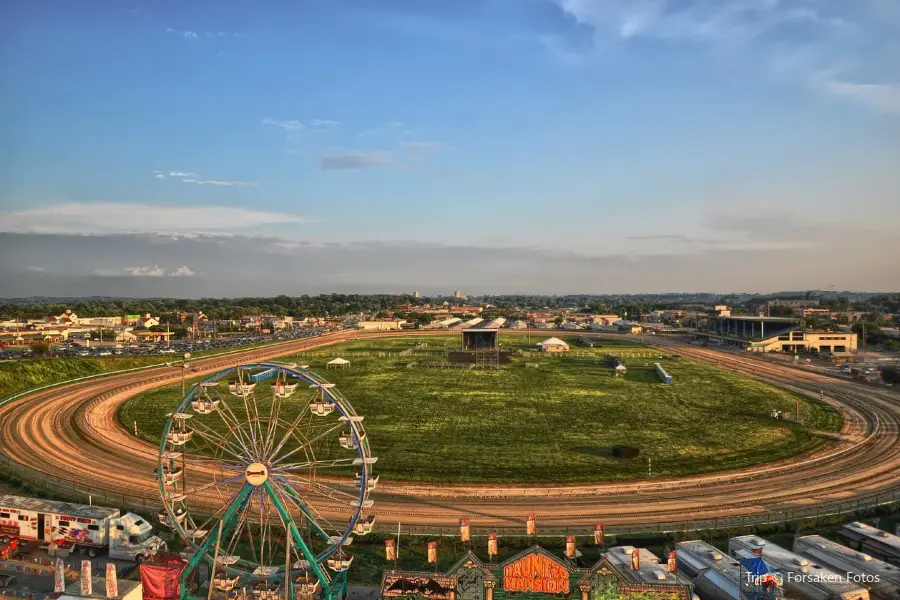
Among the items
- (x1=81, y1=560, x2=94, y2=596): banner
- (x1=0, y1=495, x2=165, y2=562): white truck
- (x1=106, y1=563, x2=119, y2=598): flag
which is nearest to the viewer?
(x1=106, y1=563, x2=119, y2=598): flag

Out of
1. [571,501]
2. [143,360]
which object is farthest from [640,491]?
[143,360]

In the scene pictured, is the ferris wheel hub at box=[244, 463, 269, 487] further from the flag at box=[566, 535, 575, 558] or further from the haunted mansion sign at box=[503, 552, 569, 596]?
the flag at box=[566, 535, 575, 558]

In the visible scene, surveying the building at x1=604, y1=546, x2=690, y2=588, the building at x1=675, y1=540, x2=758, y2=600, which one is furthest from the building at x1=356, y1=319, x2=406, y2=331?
the building at x1=675, y1=540, x2=758, y2=600

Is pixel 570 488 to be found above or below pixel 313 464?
below

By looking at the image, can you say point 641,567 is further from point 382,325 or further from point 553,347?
point 382,325

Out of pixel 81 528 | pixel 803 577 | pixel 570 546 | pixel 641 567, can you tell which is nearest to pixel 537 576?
pixel 570 546
